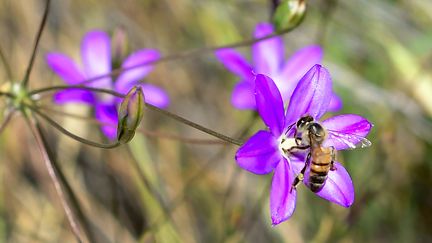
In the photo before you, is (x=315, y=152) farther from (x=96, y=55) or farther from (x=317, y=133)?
(x=96, y=55)

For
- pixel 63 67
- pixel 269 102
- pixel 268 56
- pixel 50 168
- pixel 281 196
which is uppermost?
pixel 268 56

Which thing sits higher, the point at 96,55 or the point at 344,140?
the point at 96,55

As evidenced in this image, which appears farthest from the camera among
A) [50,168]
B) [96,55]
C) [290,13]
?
[96,55]

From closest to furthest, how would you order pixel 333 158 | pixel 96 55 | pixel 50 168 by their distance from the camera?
pixel 333 158 → pixel 50 168 → pixel 96 55

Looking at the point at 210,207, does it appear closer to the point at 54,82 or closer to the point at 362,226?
the point at 362,226

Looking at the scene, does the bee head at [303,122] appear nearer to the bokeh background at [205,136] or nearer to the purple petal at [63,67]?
the purple petal at [63,67]

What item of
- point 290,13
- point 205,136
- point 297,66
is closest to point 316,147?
point 290,13

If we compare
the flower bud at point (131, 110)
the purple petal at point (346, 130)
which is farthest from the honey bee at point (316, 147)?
the flower bud at point (131, 110)
